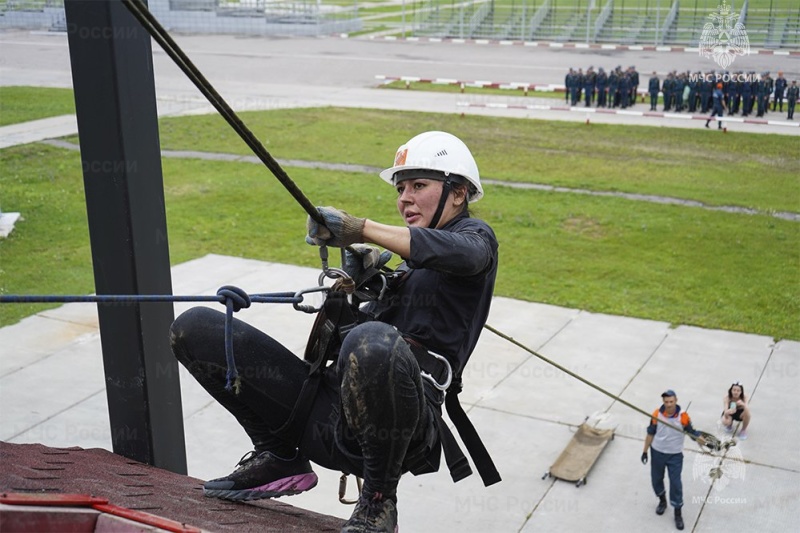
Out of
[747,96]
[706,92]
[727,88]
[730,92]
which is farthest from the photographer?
[706,92]

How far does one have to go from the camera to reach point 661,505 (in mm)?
7648

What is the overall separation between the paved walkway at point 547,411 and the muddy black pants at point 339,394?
3.93 meters

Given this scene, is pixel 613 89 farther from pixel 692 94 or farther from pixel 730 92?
pixel 730 92

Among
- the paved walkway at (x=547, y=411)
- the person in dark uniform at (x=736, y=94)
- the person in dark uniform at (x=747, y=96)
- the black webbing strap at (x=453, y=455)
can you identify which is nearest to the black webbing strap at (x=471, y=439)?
the black webbing strap at (x=453, y=455)

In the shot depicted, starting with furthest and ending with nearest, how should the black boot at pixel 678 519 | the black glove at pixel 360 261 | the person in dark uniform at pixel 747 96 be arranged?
the person in dark uniform at pixel 747 96
the black boot at pixel 678 519
the black glove at pixel 360 261

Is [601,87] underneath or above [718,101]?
above

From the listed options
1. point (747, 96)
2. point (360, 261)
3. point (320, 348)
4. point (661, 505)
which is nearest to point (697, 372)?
point (661, 505)

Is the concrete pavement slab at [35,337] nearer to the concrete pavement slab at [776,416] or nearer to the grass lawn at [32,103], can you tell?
the concrete pavement slab at [776,416]

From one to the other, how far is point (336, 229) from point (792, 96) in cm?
2328

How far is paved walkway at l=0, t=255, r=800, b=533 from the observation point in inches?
302

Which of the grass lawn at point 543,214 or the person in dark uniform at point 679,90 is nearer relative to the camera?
the grass lawn at point 543,214

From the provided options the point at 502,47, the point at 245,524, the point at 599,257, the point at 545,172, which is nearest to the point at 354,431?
the point at 245,524

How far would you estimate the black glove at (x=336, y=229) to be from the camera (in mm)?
3350

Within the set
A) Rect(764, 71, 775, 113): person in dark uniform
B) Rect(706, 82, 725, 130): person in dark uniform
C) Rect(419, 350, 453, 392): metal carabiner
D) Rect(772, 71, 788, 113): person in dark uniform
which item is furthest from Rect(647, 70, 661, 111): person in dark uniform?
Rect(419, 350, 453, 392): metal carabiner
